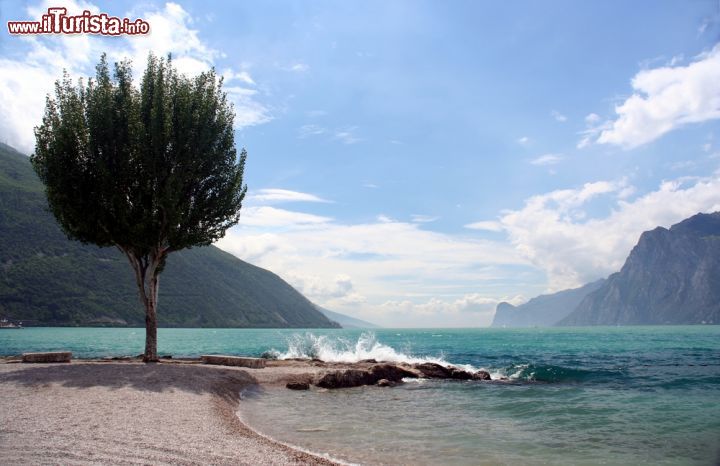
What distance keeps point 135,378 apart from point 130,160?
13.2 meters

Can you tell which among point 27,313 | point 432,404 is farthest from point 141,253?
point 27,313

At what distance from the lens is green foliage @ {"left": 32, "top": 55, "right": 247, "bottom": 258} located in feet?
87.4

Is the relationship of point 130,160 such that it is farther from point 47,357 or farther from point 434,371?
point 434,371

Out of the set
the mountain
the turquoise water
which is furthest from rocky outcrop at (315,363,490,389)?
the mountain

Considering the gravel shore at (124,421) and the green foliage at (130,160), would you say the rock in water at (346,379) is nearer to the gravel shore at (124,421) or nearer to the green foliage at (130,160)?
the gravel shore at (124,421)

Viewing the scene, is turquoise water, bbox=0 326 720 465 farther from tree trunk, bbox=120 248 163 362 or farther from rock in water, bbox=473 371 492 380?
tree trunk, bbox=120 248 163 362

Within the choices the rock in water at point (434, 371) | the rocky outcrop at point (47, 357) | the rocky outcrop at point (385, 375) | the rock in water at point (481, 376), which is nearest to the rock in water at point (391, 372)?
the rocky outcrop at point (385, 375)

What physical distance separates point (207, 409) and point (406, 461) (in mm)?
7067

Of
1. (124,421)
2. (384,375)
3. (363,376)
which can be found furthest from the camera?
(384,375)

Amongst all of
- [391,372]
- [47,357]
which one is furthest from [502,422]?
[47,357]

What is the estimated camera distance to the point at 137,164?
89.0 ft

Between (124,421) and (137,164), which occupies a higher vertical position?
(137,164)

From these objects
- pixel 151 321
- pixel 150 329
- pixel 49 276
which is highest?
pixel 49 276

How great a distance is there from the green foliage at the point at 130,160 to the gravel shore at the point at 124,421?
907 centimetres
